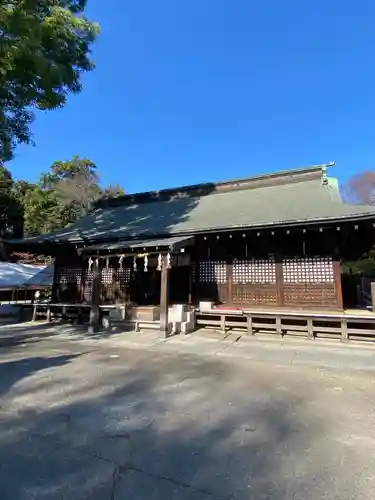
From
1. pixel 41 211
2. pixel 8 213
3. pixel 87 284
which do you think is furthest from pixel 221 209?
pixel 41 211

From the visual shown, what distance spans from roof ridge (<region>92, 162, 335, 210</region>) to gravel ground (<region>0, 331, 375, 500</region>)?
9277mm

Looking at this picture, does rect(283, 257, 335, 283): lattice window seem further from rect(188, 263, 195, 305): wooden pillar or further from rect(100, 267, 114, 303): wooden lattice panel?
rect(100, 267, 114, 303): wooden lattice panel

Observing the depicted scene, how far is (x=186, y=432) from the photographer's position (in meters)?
3.30

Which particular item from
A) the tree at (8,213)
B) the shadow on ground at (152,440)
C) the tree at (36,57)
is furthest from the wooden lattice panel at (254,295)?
the tree at (8,213)

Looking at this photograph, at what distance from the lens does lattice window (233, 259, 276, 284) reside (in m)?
10.3

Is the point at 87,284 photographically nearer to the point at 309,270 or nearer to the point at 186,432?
the point at 309,270

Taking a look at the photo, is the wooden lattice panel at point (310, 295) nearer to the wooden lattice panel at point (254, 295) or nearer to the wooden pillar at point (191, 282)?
the wooden lattice panel at point (254, 295)

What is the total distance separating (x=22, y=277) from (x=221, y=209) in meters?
14.4

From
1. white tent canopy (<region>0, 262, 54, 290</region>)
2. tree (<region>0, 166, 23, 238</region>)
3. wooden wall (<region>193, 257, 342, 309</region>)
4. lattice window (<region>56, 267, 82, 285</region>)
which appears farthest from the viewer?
tree (<region>0, 166, 23, 238</region>)

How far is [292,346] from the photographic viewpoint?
7809mm

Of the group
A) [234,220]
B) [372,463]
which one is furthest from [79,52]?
[372,463]

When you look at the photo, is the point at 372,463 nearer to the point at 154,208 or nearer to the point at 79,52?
the point at 79,52

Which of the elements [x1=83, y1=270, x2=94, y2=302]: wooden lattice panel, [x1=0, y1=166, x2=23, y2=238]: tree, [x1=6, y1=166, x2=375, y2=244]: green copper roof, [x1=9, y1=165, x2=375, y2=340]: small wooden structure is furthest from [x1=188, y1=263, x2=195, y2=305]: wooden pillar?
[x1=0, y1=166, x2=23, y2=238]: tree

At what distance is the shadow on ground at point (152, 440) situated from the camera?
237cm
